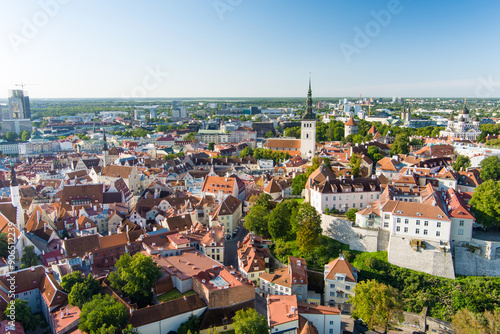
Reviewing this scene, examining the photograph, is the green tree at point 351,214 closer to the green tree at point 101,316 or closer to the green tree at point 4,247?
the green tree at point 101,316

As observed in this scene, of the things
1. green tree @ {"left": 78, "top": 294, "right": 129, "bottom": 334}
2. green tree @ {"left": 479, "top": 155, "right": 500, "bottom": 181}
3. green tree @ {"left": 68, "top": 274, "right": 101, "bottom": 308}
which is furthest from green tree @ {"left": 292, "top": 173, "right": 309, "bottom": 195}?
green tree @ {"left": 78, "top": 294, "right": 129, "bottom": 334}

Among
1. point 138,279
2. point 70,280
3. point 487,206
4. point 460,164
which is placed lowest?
point 70,280

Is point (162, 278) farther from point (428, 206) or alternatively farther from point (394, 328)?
point (428, 206)

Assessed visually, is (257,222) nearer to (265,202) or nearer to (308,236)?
(265,202)

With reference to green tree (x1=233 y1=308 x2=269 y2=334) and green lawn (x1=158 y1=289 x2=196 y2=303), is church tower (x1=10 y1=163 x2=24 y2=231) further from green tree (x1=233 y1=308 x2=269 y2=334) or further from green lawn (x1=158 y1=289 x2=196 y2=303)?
green tree (x1=233 y1=308 x2=269 y2=334)

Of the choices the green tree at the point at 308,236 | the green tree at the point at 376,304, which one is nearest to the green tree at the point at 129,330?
the green tree at the point at 376,304

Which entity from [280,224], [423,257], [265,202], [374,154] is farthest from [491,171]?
[280,224]

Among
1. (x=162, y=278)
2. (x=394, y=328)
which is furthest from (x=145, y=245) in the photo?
(x=394, y=328)
